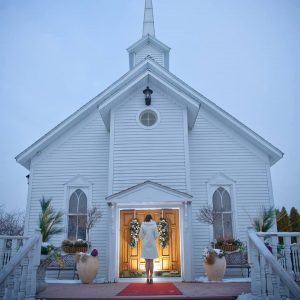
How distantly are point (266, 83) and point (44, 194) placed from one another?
348 feet

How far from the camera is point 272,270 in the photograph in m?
5.32

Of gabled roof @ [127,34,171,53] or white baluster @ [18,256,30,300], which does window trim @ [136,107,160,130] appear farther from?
white baluster @ [18,256,30,300]


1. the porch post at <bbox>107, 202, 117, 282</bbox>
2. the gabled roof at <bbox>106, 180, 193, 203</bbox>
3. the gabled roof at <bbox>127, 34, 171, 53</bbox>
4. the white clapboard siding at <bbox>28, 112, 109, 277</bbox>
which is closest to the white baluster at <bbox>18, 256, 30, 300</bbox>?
the porch post at <bbox>107, 202, 117, 282</bbox>

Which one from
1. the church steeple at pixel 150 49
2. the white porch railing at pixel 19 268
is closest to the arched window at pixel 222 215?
the white porch railing at pixel 19 268

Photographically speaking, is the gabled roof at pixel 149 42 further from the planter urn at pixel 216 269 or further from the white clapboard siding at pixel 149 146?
the planter urn at pixel 216 269

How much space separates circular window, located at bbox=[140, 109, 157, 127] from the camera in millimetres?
12039

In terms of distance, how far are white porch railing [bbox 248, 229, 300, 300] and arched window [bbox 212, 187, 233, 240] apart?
564 cm

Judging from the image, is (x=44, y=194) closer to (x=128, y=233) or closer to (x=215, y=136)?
(x=128, y=233)

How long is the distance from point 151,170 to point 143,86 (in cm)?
311

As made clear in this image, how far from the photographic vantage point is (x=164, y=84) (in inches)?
471

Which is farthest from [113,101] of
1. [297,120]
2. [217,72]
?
[217,72]

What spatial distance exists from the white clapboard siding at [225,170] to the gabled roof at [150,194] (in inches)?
69.5

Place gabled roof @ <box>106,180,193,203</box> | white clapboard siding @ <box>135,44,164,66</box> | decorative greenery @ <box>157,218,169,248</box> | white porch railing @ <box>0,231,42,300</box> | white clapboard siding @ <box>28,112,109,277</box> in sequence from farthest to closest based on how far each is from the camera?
white clapboard siding @ <box>135,44,164,66</box> < white clapboard siding @ <box>28,112,109,277</box> < decorative greenery @ <box>157,218,169,248</box> < gabled roof @ <box>106,180,193,203</box> < white porch railing @ <box>0,231,42,300</box>

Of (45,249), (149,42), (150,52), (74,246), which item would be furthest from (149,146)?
(149,42)
